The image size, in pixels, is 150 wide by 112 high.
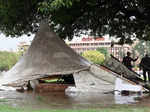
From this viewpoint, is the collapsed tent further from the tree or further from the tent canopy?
the tree

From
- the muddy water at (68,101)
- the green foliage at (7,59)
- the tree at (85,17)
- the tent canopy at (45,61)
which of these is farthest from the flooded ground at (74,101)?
the green foliage at (7,59)

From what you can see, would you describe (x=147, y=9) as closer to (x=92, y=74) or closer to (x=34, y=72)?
(x=92, y=74)

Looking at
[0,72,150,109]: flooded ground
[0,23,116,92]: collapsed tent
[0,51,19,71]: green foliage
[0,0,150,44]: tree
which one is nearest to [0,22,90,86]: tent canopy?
[0,23,116,92]: collapsed tent

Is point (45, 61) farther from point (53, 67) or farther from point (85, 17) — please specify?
point (85, 17)

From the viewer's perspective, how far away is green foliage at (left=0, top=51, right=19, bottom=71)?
110 meters

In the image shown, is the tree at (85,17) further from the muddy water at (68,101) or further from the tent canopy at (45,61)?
the muddy water at (68,101)

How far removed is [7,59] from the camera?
11094 cm

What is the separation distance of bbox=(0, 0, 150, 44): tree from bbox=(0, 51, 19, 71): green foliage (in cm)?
9057

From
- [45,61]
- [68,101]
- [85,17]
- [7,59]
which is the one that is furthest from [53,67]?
[7,59]

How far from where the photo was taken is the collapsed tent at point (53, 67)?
47.5 feet

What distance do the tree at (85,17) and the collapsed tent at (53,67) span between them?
1.27 meters

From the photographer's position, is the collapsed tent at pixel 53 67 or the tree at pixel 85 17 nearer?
the collapsed tent at pixel 53 67

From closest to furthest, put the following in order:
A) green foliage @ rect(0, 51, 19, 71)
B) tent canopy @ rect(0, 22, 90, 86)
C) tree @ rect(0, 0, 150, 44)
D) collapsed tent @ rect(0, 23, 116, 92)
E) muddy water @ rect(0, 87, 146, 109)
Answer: muddy water @ rect(0, 87, 146, 109), collapsed tent @ rect(0, 23, 116, 92), tent canopy @ rect(0, 22, 90, 86), tree @ rect(0, 0, 150, 44), green foliage @ rect(0, 51, 19, 71)

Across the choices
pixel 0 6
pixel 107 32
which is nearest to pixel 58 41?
pixel 0 6
